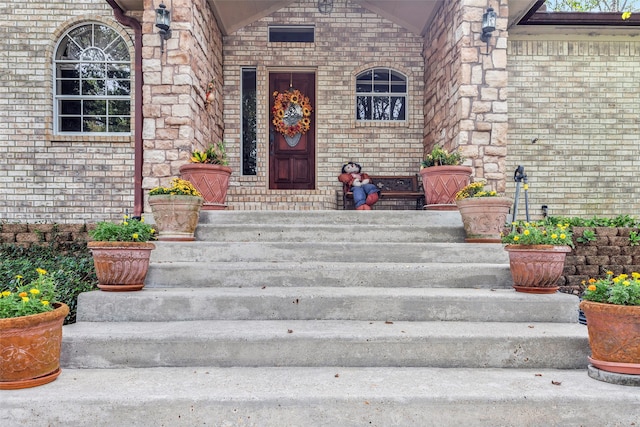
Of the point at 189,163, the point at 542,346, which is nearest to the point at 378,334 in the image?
the point at 542,346

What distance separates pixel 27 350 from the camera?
6.49ft

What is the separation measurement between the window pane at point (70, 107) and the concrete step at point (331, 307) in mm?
4707

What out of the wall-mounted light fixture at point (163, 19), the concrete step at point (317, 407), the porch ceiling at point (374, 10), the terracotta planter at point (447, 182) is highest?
the porch ceiling at point (374, 10)

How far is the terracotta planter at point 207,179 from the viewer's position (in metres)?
4.43

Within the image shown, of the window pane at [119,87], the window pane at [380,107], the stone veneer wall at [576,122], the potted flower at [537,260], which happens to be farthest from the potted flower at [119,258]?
the stone veneer wall at [576,122]

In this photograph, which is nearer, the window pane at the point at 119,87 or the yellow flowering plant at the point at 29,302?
the yellow flowering plant at the point at 29,302

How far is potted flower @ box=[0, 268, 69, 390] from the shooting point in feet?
6.42

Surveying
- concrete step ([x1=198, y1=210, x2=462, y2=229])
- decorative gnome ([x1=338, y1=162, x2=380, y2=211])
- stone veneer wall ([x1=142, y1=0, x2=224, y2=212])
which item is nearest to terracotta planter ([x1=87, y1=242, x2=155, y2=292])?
concrete step ([x1=198, y1=210, x2=462, y2=229])

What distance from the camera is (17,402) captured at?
1.86m

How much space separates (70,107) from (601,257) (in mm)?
7114

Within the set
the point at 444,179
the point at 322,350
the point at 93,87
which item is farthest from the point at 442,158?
the point at 93,87

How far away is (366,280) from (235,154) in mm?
4183

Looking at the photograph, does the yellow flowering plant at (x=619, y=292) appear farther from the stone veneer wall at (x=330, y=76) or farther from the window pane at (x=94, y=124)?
Result: the window pane at (x=94, y=124)

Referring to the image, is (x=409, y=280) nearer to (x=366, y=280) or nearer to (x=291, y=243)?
(x=366, y=280)
